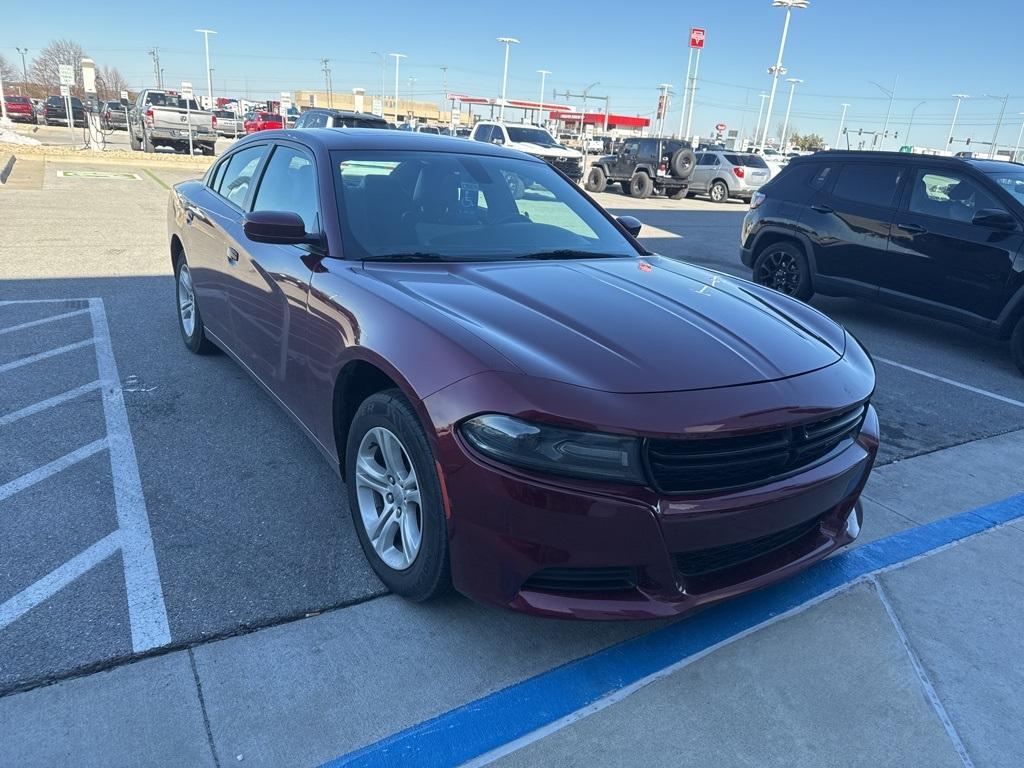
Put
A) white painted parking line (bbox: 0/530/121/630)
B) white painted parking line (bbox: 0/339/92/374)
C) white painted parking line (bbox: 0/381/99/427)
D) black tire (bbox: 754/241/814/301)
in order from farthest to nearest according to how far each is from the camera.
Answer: black tire (bbox: 754/241/814/301) → white painted parking line (bbox: 0/339/92/374) → white painted parking line (bbox: 0/381/99/427) → white painted parking line (bbox: 0/530/121/630)

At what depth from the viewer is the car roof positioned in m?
3.65

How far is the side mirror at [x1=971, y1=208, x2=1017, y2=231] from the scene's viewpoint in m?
6.19

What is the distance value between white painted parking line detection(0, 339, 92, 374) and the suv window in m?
7.28

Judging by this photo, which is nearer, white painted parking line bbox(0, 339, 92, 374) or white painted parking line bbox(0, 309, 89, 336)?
white painted parking line bbox(0, 339, 92, 374)

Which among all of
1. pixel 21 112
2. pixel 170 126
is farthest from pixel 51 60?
pixel 170 126

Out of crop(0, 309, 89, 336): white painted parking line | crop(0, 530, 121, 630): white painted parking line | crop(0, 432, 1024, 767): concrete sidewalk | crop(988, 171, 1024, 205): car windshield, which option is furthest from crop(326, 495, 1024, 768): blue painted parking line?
crop(0, 309, 89, 336): white painted parking line

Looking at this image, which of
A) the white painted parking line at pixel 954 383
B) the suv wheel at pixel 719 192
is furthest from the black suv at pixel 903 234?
the suv wheel at pixel 719 192

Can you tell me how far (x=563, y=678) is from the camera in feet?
7.95

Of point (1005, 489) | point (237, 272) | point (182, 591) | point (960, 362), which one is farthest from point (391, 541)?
point (960, 362)

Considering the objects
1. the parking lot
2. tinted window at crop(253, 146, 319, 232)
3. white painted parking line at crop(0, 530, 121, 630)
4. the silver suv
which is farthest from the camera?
the silver suv

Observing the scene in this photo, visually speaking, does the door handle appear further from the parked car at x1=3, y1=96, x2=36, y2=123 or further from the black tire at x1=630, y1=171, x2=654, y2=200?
the parked car at x1=3, y1=96, x2=36, y2=123

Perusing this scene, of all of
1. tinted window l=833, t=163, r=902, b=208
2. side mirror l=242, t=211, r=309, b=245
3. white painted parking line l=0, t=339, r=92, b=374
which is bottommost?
white painted parking line l=0, t=339, r=92, b=374

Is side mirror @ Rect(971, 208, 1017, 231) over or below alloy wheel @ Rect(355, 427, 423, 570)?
over

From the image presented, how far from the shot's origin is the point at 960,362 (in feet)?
21.8
